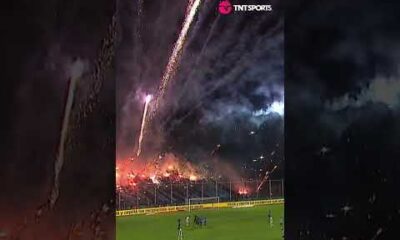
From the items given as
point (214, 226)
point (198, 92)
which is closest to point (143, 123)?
point (198, 92)

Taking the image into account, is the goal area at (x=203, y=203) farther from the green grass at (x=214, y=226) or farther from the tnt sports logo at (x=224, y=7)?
the tnt sports logo at (x=224, y=7)

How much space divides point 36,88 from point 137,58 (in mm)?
459

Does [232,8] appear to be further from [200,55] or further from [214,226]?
[214,226]

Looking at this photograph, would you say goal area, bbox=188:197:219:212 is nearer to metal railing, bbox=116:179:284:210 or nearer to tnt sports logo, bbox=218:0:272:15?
metal railing, bbox=116:179:284:210

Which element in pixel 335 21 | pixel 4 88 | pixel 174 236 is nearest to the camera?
pixel 4 88

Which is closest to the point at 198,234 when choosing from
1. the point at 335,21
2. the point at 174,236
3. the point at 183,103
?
the point at 174,236

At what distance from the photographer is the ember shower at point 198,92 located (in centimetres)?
284

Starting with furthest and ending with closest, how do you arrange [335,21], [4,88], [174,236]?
[335,21]
[174,236]
[4,88]

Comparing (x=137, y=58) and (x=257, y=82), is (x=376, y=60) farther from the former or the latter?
(x=137, y=58)

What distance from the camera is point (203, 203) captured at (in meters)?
2.95

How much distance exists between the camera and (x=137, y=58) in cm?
284

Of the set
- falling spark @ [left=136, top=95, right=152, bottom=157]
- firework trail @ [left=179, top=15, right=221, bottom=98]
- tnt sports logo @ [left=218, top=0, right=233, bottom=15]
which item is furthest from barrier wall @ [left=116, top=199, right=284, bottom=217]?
tnt sports logo @ [left=218, top=0, right=233, bottom=15]

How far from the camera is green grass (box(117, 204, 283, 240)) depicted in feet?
9.37

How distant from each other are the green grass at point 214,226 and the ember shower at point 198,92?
168 mm
